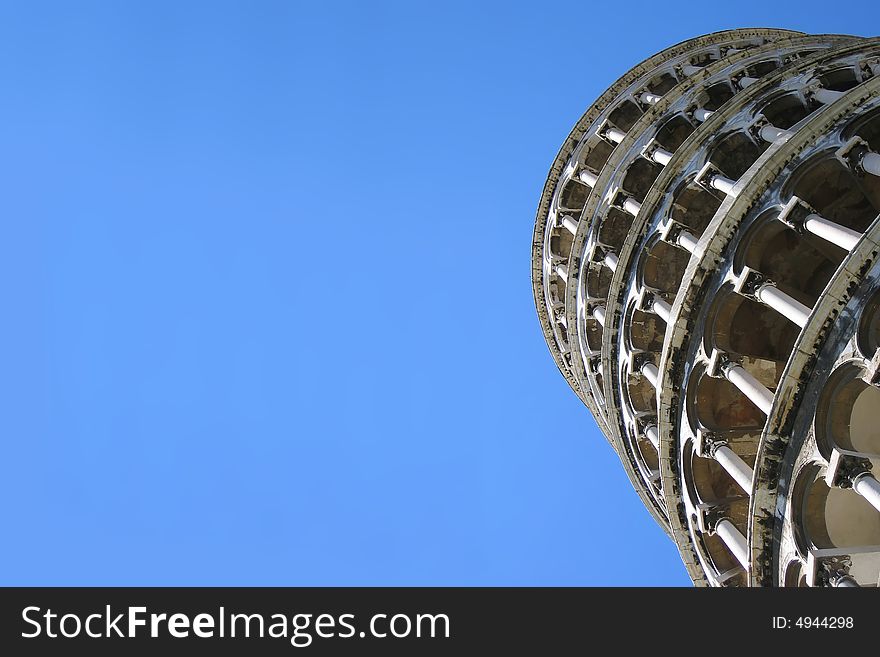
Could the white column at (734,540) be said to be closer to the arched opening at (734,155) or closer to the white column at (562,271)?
the arched opening at (734,155)

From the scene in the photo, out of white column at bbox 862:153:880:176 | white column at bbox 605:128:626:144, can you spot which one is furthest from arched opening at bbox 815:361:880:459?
white column at bbox 605:128:626:144

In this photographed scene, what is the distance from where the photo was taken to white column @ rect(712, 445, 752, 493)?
50.3 ft

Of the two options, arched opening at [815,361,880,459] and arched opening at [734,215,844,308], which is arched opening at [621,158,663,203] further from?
arched opening at [815,361,880,459]

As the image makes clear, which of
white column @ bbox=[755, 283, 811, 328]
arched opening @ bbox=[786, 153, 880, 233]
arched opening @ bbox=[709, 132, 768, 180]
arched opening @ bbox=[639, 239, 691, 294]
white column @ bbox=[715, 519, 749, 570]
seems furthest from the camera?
arched opening @ bbox=[639, 239, 691, 294]

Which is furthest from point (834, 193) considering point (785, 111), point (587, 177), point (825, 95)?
point (587, 177)

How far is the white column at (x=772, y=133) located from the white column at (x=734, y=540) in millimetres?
10134

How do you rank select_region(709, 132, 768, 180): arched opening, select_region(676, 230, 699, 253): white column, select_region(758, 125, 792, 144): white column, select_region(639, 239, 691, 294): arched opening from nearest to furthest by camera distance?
select_region(758, 125, 792, 144): white column < select_region(676, 230, 699, 253): white column < select_region(709, 132, 768, 180): arched opening < select_region(639, 239, 691, 294): arched opening

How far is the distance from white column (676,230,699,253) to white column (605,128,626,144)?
832 cm

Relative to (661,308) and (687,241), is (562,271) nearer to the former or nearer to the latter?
(661,308)

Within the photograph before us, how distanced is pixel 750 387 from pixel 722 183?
6.41 metres

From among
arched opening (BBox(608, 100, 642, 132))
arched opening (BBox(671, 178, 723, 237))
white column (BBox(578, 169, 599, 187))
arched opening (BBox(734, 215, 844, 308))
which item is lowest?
arched opening (BBox(734, 215, 844, 308))

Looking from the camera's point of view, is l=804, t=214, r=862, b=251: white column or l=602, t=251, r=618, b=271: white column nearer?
l=804, t=214, r=862, b=251: white column

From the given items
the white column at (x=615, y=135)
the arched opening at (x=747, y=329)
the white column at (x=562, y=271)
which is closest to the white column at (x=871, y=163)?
the arched opening at (x=747, y=329)
